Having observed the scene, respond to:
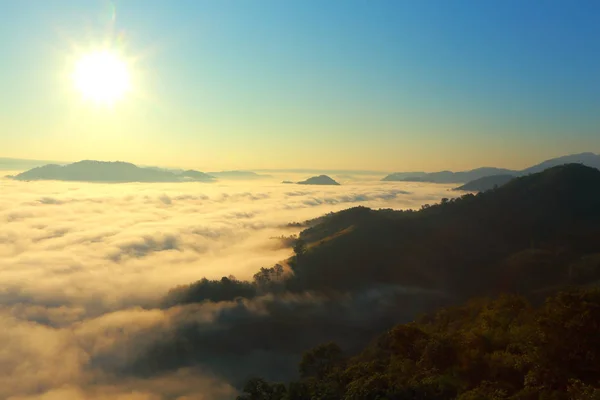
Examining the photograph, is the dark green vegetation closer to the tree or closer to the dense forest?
the dense forest

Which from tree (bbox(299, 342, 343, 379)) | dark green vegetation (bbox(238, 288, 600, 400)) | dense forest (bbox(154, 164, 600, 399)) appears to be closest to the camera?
→ dark green vegetation (bbox(238, 288, 600, 400))

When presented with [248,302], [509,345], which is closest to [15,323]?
[248,302]

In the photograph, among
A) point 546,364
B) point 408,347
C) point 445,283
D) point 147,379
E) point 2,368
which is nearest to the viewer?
point 546,364

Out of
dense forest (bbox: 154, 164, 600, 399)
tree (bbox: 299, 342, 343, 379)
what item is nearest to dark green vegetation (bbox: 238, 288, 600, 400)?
dense forest (bbox: 154, 164, 600, 399)

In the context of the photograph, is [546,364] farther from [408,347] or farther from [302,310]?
[302,310]

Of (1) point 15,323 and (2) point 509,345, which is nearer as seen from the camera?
(2) point 509,345

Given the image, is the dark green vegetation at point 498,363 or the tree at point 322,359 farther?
the tree at point 322,359

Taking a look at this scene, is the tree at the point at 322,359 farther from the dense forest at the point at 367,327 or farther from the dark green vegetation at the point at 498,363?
the dark green vegetation at the point at 498,363

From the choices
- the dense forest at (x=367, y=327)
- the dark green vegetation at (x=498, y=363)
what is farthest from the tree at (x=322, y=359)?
the dark green vegetation at (x=498, y=363)

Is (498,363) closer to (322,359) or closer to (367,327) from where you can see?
(322,359)
